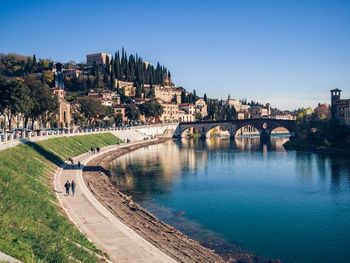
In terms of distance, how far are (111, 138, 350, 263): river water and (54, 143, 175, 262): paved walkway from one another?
17.8ft

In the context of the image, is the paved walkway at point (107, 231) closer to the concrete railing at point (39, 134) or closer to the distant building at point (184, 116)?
the concrete railing at point (39, 134)

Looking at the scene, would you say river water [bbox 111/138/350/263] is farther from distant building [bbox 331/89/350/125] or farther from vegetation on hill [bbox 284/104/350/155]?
distant building [bbox 331/89/350/125]

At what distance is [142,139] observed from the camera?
11038 cm

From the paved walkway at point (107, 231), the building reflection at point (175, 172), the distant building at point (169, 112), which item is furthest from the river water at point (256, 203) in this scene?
the distant building at point (169, 112)

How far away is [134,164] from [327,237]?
130ft

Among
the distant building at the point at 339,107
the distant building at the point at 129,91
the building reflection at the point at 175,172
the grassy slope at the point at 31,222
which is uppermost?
the distant building at the point at 129,91

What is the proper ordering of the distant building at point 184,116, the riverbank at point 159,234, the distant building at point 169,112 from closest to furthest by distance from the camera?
the riverbank at point 159,234, the distant building at point 169,112, the distant building at point 184,116

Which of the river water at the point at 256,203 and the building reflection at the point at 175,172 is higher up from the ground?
the building reflection at the point at 175,172

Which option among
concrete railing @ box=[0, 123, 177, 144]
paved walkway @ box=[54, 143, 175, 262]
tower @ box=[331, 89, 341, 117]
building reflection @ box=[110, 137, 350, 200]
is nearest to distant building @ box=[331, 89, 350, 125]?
tower @ box=[331, 89, 341, 117]

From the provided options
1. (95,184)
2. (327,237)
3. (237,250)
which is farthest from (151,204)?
(327,237)

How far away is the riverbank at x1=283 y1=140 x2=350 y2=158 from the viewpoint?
67963 millimetres

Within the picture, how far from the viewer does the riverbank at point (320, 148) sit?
223 feet

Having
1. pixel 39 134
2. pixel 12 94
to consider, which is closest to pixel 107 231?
pixel 39 134

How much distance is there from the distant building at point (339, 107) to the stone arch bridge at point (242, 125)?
44.5ft
